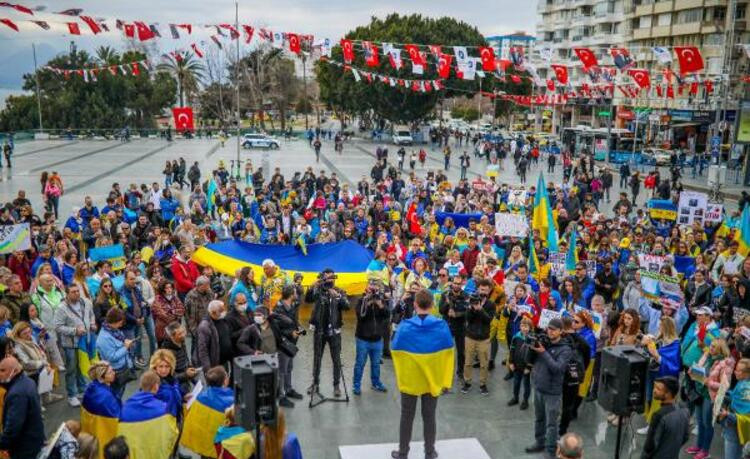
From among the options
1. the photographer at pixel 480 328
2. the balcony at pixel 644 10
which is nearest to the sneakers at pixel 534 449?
the photographer at pixel 480 328

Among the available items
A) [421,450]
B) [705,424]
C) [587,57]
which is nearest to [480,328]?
[421,450]

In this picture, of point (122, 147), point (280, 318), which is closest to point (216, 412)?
point (280, 318)

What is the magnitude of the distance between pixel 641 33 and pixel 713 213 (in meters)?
56.1

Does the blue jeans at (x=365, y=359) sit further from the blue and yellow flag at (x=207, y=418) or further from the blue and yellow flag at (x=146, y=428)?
the blue and yellow flag at (x=146, y=428)

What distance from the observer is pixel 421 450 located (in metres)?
6.89

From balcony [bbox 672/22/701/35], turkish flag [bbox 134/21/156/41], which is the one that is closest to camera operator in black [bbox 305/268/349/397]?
turkish flag [bbox 134/21/156/41]

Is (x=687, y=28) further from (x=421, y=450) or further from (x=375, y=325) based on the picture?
(x=421, y=450)

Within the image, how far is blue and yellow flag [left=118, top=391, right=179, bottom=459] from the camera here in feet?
17.7

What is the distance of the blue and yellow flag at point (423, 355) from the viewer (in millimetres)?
6164

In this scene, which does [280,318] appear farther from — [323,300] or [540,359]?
[540,359]

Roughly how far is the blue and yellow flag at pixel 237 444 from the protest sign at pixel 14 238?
7.99 metres

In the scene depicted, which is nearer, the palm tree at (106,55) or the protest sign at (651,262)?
the protest sign at (651,262)

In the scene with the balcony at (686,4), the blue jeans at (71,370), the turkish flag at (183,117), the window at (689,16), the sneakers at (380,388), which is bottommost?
the sneakers at (380,388)

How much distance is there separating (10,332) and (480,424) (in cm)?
571
